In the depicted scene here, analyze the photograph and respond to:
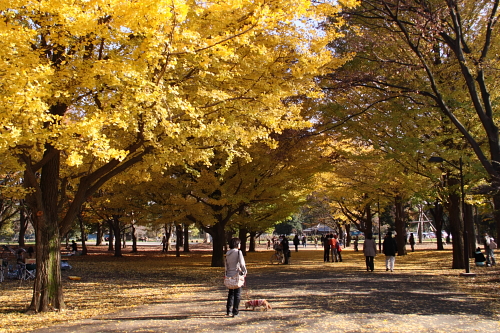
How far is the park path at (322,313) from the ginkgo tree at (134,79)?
2.33 m

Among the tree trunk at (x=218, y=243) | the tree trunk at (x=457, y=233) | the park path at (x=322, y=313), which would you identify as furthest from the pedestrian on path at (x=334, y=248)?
the park path at (x=322, y=313)

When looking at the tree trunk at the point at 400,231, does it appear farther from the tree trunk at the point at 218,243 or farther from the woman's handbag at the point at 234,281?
the woman's handbag at the point at 234,281

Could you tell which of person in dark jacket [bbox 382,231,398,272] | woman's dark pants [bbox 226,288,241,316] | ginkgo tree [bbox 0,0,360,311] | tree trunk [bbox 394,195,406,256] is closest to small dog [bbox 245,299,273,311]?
woman's dark pants [bbox 226,288,241,316]

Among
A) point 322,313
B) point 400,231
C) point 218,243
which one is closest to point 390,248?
point 218,243

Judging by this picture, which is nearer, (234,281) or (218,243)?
(234,281)

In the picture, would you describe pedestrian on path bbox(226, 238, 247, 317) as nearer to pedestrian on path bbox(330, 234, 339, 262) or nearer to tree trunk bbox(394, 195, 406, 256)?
pedestrian on path bbox(330, 234, 339, 262)

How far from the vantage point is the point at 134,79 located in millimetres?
7414

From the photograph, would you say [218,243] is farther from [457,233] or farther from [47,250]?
[47,250]

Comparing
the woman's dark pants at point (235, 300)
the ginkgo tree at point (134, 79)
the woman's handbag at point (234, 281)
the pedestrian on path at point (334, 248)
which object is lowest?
the pedestrian on path at point (334, 248)

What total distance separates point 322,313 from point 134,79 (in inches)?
212

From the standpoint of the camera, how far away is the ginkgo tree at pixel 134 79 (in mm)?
6902

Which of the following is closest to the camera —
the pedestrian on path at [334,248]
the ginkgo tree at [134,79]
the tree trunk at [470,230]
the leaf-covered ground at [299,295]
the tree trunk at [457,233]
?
the ginkgo tree at [134,79]

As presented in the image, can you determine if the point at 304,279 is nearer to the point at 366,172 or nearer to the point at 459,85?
the point at 459,85

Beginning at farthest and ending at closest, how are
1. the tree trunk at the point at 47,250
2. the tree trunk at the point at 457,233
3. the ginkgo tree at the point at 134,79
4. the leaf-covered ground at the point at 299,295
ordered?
the tree trunk at the point at 457,233 < the tree trunk at the point at 47,250 < the leaf-covered ground at the point at 299,295 < the ginkgo tree at the point at 134,79
